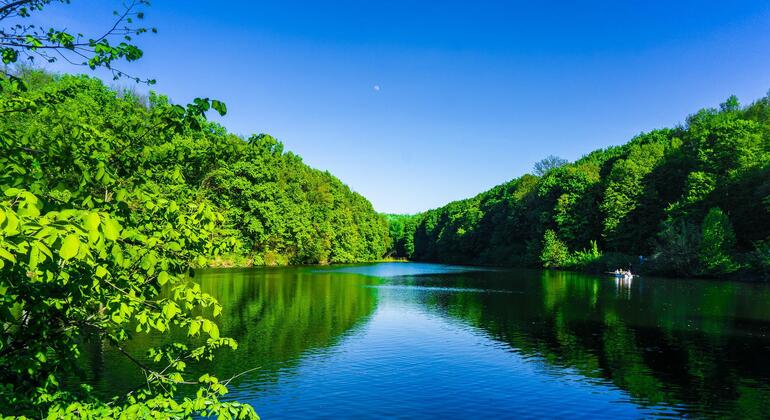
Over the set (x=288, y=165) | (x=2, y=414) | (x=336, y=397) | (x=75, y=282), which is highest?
(x=288, y=165)

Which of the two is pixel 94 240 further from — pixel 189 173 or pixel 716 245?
pixel 716 245

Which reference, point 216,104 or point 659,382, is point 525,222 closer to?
point 659,382

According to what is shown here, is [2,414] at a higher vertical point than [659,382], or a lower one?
higher

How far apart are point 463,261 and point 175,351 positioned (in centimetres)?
15842

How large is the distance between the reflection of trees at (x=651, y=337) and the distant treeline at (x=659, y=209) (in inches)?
1019

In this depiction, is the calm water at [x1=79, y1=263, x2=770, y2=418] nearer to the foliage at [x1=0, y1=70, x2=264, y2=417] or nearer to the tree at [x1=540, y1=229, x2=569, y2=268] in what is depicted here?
the foliage at [x1=0, y1=70, x2=264, y2=417]

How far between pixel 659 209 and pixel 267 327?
9140 cm

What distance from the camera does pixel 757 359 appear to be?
24.3 meters

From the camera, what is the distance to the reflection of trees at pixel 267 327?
68.2 feet

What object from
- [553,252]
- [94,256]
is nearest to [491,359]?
[94,256]

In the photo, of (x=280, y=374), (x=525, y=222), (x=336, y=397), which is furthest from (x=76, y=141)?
(x=525, y=222)

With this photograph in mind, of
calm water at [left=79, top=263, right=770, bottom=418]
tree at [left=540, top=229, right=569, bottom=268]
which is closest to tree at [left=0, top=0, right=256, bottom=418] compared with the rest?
calm water at [left=79, top=263, right=770, bottom=418]

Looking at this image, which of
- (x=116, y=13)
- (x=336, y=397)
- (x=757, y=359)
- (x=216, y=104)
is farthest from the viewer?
(x=757, y=359)

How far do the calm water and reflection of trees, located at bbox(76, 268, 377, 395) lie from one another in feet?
0.39
